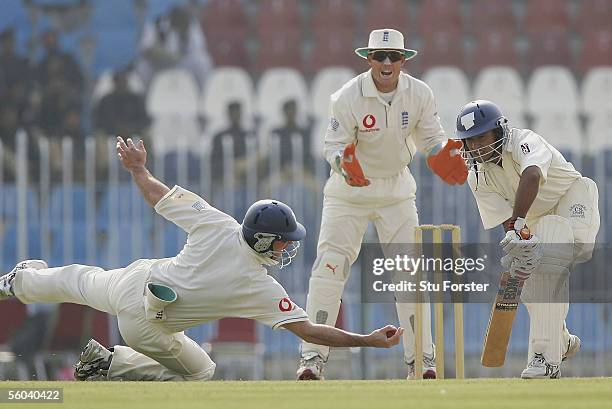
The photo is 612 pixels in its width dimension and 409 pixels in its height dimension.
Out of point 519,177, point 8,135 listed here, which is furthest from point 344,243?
point 8,135

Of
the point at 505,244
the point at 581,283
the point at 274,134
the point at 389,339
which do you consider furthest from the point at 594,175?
the point at 389,339

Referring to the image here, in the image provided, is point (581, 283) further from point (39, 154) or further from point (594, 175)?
point (39, 154)

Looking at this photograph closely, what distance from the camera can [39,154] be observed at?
1107 cm

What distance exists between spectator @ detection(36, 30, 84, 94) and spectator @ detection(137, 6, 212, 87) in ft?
1.97

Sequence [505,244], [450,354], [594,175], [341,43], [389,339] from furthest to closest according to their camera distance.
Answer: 1. [341,43]
2. [594,175]
3. [450,354]
4. [505,244]
5. [389,339]

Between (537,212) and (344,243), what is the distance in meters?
1.02

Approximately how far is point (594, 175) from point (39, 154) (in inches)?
184

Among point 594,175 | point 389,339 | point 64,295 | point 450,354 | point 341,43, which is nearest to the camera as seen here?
point 389,339

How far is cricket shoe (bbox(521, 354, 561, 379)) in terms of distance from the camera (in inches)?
217

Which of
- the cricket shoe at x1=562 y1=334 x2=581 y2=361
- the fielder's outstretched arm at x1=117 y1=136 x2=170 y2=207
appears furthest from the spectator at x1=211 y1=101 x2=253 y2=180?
the cricket shoe at x1=562 y1=334 x2=581 y2=361

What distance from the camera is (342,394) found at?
4535 millimetres

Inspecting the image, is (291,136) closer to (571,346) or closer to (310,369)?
(310,369)

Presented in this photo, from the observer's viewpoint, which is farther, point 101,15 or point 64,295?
point 101,15

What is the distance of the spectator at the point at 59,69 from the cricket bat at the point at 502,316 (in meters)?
7.44
